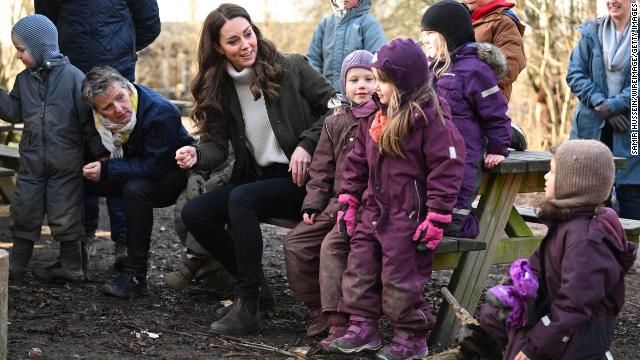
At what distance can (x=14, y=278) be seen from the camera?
5684 mm

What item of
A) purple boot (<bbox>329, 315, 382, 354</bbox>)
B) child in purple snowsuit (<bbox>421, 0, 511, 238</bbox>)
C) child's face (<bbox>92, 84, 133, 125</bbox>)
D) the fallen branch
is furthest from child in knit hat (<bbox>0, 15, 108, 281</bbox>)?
child in purple snowsuit (<bbox>421, 0, 511, 238</bbox>)

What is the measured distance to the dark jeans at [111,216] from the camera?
626 cm

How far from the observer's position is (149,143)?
Result: 5434 millimetres

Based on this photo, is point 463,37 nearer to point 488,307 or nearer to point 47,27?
point 488,307

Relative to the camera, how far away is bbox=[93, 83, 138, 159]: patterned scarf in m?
5.38

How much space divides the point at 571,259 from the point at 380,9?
50.5 feet

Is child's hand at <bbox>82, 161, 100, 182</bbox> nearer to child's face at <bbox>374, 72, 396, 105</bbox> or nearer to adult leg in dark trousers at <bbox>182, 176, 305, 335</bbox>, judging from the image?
adult leg in dark trousers at <bbox>182, 176, 305, 335</bbox>

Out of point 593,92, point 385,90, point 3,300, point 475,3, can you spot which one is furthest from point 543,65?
point 3,300

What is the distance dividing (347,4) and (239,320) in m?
2.92

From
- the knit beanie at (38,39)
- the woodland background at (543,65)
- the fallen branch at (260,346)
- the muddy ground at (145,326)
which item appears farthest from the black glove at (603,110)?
the woodland background at (543,65)

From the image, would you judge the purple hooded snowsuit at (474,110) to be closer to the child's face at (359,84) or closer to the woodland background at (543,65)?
the child's face at (359,84)

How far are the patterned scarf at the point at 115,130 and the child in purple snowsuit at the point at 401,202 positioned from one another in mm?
1554

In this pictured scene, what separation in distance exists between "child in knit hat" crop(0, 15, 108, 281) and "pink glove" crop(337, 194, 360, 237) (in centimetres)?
168

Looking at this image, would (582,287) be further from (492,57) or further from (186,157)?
(186,157)
